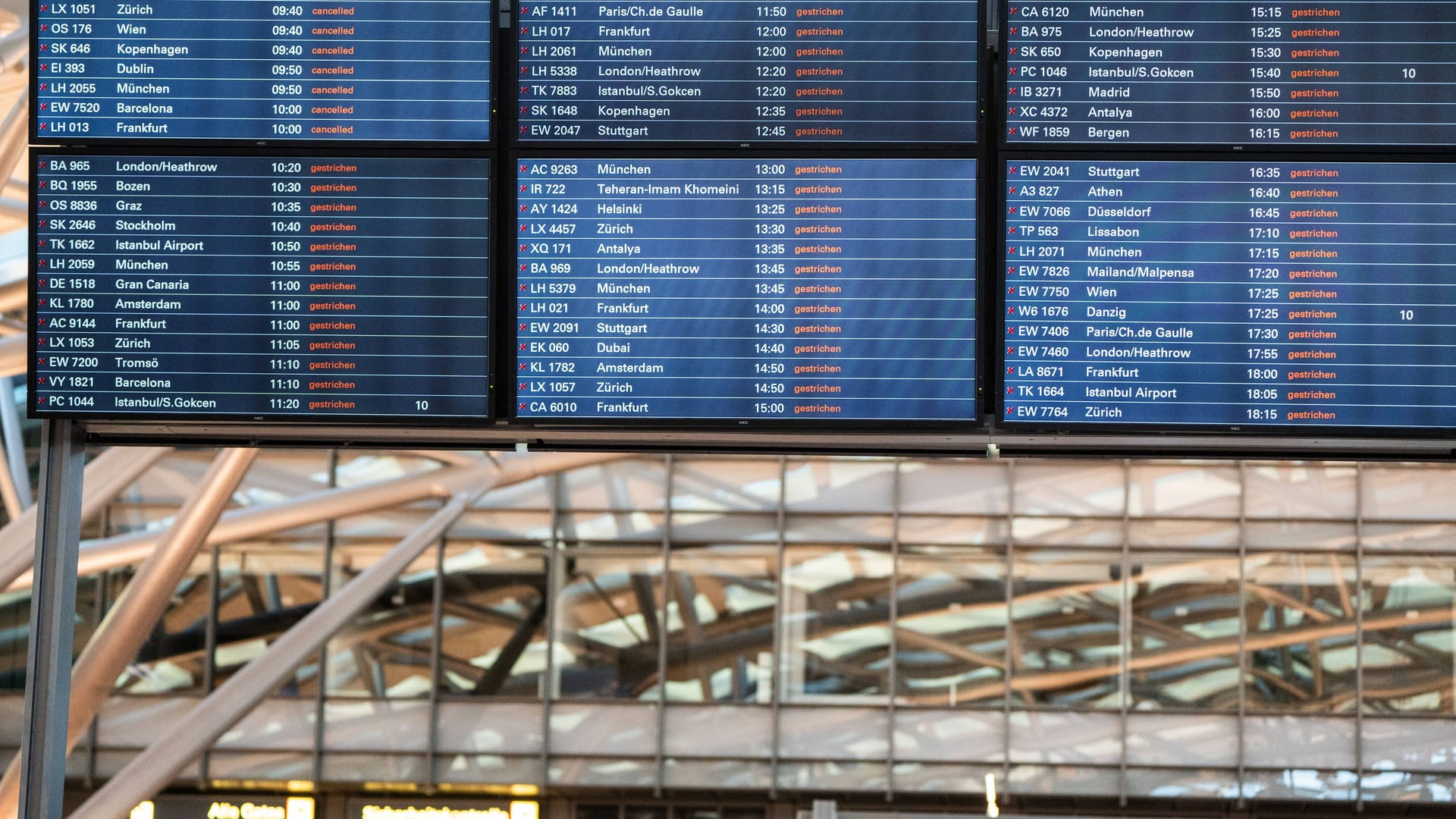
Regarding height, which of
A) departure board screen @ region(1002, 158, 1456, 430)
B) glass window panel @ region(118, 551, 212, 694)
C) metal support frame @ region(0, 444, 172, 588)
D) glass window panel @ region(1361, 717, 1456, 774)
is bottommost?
glass window panel @ region(1361, 717, 1456, 774)

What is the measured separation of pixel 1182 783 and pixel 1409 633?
383 cm

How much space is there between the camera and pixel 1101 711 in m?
25.3

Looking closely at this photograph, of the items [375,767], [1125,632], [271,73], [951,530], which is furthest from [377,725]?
[271,73]

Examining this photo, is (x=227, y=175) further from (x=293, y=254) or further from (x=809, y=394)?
(x=809, y=394)

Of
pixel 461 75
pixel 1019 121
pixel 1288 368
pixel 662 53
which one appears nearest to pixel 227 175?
pixel 461 75

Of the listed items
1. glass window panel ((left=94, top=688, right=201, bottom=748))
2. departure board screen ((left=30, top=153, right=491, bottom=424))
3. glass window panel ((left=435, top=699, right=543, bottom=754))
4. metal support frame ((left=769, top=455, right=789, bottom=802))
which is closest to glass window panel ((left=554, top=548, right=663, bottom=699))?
glass window panel ((left=435, top=699, right=543, bottom=754))

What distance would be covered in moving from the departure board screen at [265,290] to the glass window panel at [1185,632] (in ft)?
61.1

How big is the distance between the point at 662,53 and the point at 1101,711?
18492 mm

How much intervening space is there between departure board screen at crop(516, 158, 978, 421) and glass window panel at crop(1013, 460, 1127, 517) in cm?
1755

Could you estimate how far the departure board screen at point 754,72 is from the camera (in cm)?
861

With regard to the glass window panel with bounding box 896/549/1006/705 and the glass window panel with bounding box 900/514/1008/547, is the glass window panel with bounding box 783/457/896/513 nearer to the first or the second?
the glass window panel with bounding box 900/514/1008/547

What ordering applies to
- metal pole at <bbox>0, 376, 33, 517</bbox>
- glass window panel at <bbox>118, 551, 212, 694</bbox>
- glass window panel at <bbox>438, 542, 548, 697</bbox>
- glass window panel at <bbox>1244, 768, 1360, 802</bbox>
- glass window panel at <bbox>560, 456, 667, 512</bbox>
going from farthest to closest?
glass window panel at <bbox>118, 551, 212, 694</bbox> → glass window panel at <bbox>560, 456, 667, 512</bbox> → glass window panel at <bbox>438, 542, 548, 697</bbox> → glass window panel at <bbox>1244, 768, 1360, 802</bbox> → metal pole at <bbox>0, 376, 33, 517</bbox>

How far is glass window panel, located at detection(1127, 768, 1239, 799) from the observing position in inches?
987

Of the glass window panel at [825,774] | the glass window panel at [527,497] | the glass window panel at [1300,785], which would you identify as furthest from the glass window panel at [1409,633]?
the glass window panel at [527,497]
